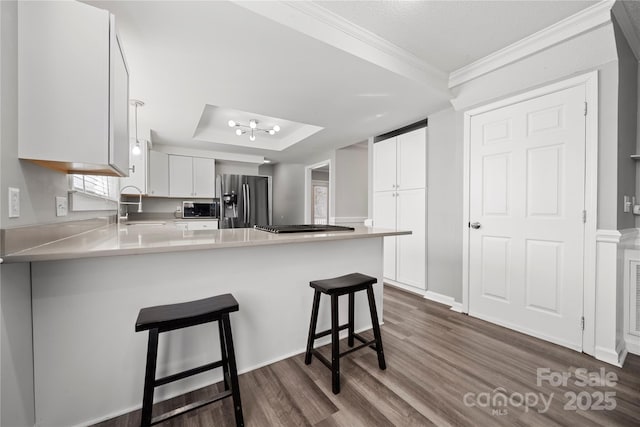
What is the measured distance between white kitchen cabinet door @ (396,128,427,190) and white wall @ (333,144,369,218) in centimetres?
147

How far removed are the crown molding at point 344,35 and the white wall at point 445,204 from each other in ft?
2.03

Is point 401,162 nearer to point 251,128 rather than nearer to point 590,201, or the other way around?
point 590,201

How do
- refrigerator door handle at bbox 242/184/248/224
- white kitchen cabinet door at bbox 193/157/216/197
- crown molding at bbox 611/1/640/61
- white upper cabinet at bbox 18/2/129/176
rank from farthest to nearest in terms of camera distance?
1. refrigerator door handle at bbox 242/184/248/224
2. white kitchen cabinet door at bbox 193/157/216/197
3. crown molding at bbox 611/1/640/61
4. white upper cabinet at bbox 18/2/129/176

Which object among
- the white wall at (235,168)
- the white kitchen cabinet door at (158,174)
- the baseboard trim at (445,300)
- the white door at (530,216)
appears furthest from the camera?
the white wall at (235,168)

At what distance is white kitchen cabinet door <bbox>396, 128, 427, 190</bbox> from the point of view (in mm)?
3300

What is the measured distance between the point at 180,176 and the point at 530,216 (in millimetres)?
5045

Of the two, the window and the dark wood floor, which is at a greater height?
the window

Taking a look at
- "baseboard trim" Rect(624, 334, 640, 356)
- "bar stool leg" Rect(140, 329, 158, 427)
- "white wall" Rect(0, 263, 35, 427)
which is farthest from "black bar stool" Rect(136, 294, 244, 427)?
"baseboard trim" Rect(624, 334, 640, 356)

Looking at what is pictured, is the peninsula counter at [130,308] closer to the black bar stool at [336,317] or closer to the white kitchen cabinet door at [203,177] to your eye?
the black bar stool at [336,317]

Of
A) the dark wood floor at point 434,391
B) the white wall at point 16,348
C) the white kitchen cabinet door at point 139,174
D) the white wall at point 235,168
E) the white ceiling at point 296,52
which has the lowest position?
the dark wood floor at point 434,391

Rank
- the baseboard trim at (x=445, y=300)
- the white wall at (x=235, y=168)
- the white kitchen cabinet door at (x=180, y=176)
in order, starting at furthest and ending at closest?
the white wall at (x=235, y=168) < the white kitchen cabinet door at (x=180, y=176) < the baseboard trim at (x=445, y=300)

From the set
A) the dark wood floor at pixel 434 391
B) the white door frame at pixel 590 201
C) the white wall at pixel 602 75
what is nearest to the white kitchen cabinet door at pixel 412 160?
the white wall at pixel 602 75

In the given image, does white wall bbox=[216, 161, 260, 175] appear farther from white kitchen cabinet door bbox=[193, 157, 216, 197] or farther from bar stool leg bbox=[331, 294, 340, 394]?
bar stool leg bbox=[331, 294, 340, 394]

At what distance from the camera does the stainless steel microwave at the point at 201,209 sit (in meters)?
4.93
